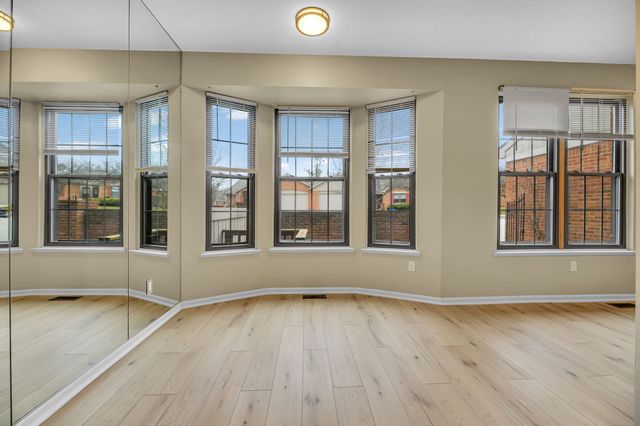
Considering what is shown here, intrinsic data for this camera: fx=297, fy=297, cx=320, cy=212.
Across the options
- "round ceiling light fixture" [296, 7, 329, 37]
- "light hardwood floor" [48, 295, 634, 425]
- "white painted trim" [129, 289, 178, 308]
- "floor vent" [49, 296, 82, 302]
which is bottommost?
"light hardwood floor" [48, 295, 634, 425]

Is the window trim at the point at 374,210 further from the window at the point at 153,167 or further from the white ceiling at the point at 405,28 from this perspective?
the window at the point at 153,167

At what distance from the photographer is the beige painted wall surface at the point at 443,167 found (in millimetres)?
3316

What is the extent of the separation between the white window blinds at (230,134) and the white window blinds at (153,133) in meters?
0.60

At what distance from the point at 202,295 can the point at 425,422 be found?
8.61 ft

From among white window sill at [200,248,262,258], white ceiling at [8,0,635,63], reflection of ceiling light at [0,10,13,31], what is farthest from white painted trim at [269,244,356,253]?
reflection of ceiling light at [0,10,13,31]

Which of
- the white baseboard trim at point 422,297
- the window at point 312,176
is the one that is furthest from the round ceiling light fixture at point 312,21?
the white baseboard trim at point 422,297

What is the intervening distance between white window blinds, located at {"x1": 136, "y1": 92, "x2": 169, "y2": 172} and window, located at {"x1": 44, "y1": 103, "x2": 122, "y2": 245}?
0.30 meters

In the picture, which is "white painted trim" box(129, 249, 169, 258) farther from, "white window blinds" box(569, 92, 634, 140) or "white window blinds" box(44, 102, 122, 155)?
"white window blinds" box(569, 92, 634, 140)

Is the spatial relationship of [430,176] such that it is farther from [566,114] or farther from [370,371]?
[370,371]

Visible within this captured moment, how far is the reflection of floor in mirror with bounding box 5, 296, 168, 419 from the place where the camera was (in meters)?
1.50

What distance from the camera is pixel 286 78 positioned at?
3338 mm

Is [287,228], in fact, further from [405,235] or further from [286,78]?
[286,78]

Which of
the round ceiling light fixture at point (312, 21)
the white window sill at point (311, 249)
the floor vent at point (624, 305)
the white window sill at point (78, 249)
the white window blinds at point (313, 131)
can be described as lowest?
the floor vent at point (624, 305)

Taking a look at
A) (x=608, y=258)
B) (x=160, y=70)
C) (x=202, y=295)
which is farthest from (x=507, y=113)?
(x=202, y=295)
